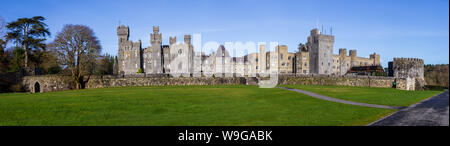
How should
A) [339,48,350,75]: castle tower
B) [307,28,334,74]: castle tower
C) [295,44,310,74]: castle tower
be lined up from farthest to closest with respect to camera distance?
[339,48,350,75]: castle tower → [295,44,310,74]: castle tower → [307,28,334,74]: castle tower

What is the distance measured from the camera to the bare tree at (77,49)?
3697cm

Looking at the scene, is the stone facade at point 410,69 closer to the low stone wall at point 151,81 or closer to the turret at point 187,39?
the low stone wall at point 151,81

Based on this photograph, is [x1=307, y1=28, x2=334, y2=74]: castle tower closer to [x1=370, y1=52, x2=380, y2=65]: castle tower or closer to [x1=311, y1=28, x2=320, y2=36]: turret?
[x1=311, y1=28, x2=320, y2=36]: turret

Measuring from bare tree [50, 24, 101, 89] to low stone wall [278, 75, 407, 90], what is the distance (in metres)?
35.2

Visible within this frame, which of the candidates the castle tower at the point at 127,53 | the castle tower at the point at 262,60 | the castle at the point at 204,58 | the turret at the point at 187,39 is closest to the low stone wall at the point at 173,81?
the castle at the point at 204,58

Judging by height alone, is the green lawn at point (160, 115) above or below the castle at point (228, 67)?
below

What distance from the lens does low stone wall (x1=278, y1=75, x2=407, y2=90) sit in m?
43.0

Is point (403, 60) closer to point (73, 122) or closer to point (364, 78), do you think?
point (364, 78)

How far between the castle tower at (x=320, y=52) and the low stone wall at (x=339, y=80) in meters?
16.7

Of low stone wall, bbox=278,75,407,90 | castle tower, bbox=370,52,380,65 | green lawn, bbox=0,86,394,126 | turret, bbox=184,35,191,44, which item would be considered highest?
turret, bbox=184,35,191,44

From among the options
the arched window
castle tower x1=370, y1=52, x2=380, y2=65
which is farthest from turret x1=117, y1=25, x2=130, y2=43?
castle tower x1=370, y1=52, x2=380, y2=65

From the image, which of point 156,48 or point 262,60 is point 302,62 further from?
point 156,48

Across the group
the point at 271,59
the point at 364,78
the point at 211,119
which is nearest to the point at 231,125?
the point at 211,119

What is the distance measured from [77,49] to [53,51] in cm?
325
